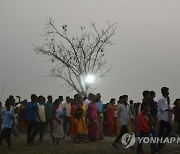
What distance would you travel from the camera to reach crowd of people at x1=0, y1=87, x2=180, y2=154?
38.8 ft

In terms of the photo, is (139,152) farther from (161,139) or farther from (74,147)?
(74,147)

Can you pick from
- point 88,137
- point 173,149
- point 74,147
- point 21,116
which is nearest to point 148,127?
point 173,149

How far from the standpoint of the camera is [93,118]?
50.0 feet

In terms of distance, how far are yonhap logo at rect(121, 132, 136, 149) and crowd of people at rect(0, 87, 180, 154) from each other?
235 millimetres

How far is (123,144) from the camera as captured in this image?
13.5 meters

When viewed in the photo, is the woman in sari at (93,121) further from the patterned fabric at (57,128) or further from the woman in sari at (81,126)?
the patterned fabric at (57,128)

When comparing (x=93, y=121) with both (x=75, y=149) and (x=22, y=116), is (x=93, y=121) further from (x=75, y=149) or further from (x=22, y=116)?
(x=22, y=116)

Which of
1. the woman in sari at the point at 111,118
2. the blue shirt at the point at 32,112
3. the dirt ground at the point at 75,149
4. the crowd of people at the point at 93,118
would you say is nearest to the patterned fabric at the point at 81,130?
the crowd of people at the point at 93,118

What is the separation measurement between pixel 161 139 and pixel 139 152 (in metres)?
0.73

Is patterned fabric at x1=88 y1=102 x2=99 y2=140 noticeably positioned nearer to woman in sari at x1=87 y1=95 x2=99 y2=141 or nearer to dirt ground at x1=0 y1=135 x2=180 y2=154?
woman in sari at x1=87 y1=95 x2=99 y2=141

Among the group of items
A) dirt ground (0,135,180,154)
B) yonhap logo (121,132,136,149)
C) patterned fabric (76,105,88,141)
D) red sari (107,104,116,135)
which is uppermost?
red sari (107,104,116,135)

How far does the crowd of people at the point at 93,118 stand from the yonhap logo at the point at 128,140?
235mm

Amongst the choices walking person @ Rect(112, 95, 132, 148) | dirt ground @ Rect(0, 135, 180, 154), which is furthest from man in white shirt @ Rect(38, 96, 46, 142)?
walking person @ Rect(112, 95, 132, 148)

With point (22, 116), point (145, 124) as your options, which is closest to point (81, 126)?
point (145, 124)
